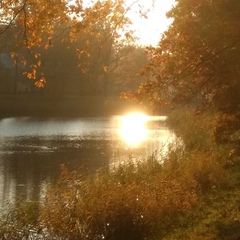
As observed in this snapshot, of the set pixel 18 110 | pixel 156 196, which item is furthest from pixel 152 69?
pixel 18 110

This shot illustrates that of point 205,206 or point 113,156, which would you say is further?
point 113,156

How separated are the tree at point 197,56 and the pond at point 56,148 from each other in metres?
4.94

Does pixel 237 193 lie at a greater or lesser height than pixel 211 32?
lesser

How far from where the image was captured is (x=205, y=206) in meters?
13.3

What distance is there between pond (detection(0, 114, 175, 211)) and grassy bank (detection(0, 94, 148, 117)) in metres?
11.4

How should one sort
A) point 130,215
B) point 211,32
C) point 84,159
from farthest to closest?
point 84,159
point 211,32
point 130,215

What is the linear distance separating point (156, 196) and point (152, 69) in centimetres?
335

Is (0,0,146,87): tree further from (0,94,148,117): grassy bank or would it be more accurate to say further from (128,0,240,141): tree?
(0,94,148,117): grassy bank

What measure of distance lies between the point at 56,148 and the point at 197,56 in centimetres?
1841

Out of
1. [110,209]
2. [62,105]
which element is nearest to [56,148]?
[110,209]

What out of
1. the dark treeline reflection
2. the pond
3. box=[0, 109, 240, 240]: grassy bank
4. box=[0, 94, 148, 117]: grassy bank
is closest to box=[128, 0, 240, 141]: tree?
box=[0, 109, 240, 240]: grassy bank

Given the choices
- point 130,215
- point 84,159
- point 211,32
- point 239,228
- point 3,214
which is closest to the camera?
point 239,228

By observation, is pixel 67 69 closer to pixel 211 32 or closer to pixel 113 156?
pixel 113 156

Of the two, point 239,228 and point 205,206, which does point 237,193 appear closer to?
point 205,206
